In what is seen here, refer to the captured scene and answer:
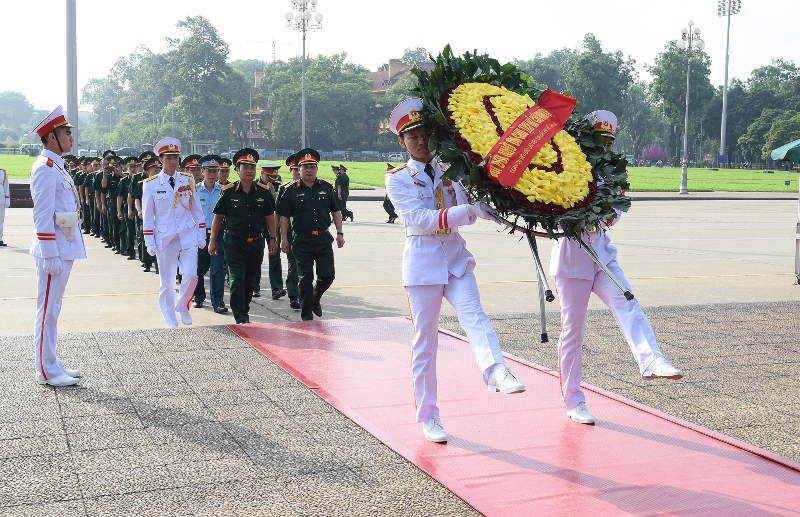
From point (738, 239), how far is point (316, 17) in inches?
1094

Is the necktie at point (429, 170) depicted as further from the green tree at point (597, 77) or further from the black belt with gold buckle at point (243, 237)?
the green tree at point (597, 77)

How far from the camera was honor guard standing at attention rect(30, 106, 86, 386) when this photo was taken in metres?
6.84

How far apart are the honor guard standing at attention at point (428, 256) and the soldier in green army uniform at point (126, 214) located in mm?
11640

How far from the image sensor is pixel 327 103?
10962 cm

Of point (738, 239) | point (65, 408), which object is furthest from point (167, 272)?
point (738, 239)

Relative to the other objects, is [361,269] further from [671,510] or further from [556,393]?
[671,510]

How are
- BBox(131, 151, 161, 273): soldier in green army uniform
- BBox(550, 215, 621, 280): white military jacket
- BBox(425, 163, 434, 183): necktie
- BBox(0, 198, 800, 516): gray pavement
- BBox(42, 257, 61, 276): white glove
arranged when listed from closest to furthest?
BBox(0, 198, 800, 516): gray pavement < BBox(425, 163, 434, 183): necktie < BBox(550, 215, 621, 280): white military jacket < BBox(42, 257, 61, 276): white glove < BBox(131, 151, 161, 273): soldier in green army uniform

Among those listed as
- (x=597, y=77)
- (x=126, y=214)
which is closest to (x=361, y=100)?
(x=597, y=77)

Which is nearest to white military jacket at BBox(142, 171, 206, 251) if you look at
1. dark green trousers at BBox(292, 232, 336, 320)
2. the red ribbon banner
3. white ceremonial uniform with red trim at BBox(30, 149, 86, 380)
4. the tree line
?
dark green trousers at BBox(292, 232, 336, 320)

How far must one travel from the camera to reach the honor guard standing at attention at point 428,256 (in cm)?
539

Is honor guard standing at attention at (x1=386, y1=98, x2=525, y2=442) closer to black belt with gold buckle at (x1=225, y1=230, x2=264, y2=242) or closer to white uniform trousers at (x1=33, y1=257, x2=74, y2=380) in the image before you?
white uniform trousers at (x1=33, y1=257, x2=74, y2=380)

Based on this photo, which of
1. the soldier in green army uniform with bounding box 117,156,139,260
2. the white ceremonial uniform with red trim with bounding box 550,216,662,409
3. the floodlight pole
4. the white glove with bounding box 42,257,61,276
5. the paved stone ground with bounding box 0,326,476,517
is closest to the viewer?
the paved stone ground with bounding box 0,326,476,517

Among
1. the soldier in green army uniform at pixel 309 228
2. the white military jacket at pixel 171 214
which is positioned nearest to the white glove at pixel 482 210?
the soldier in green army uniform at pixel 309 228

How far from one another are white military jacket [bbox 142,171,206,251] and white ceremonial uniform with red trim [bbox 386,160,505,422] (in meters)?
5.02
